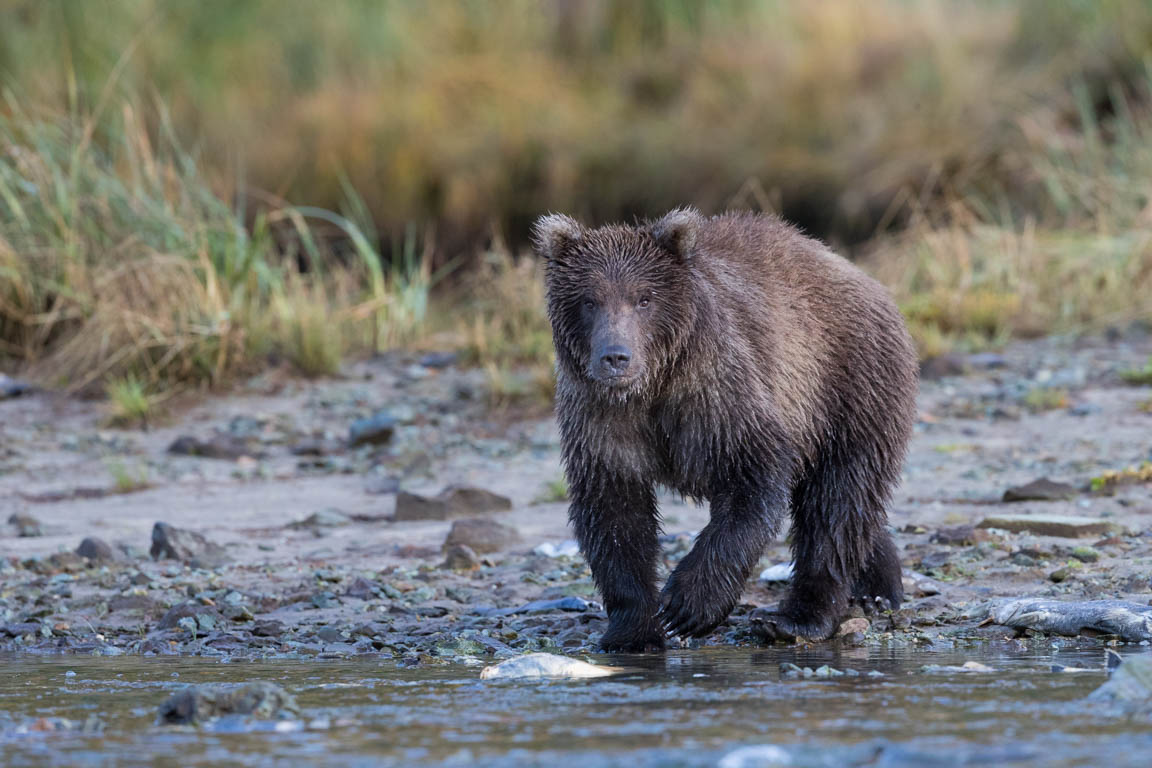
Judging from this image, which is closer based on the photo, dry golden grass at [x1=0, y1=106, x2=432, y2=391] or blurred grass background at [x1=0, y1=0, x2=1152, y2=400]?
dry golden grass at [x1=0, y1=106, x2=432, y2=391]

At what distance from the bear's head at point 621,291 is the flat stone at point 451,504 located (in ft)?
8.93

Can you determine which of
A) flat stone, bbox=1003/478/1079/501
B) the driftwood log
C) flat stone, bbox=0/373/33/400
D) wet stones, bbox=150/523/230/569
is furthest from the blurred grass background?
the driftwood log

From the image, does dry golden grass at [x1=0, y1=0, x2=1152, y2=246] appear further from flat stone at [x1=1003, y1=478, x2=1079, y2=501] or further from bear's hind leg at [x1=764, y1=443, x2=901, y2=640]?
bear's hind leg at [x1=764, y1=443, x2=901, y2=640]

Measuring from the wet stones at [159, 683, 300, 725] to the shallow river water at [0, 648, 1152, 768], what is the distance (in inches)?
2.6

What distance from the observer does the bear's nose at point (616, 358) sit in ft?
18.7

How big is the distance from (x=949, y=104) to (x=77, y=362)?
28.7ft

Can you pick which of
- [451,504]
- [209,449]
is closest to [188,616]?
[451,504]

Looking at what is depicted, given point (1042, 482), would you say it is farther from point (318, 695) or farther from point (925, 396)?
point (318, 695)

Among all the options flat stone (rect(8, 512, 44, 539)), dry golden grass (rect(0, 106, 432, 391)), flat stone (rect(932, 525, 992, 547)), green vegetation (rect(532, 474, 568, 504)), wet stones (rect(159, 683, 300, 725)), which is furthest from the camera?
dry golden grass (rect(0, 106, 432, 391))

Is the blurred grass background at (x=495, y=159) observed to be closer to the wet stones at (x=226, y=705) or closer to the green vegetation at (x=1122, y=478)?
the green vegetation at (x=1122, y=478)

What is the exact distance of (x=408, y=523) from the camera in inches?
340

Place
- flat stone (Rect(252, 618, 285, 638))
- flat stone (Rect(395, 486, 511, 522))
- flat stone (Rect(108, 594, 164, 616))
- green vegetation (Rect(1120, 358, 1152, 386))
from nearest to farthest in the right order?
flat stone (Rect(252, 618, 285, 638)), flat stone (Rect(108, 594, 164, 616)), flat stone (Rect(395, 486, 511, 522)), green vegetation (Rect(1120, 358, 1152, 386))

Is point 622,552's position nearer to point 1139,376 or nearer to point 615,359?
point 615,359

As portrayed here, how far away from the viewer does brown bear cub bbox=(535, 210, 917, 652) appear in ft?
19.5
